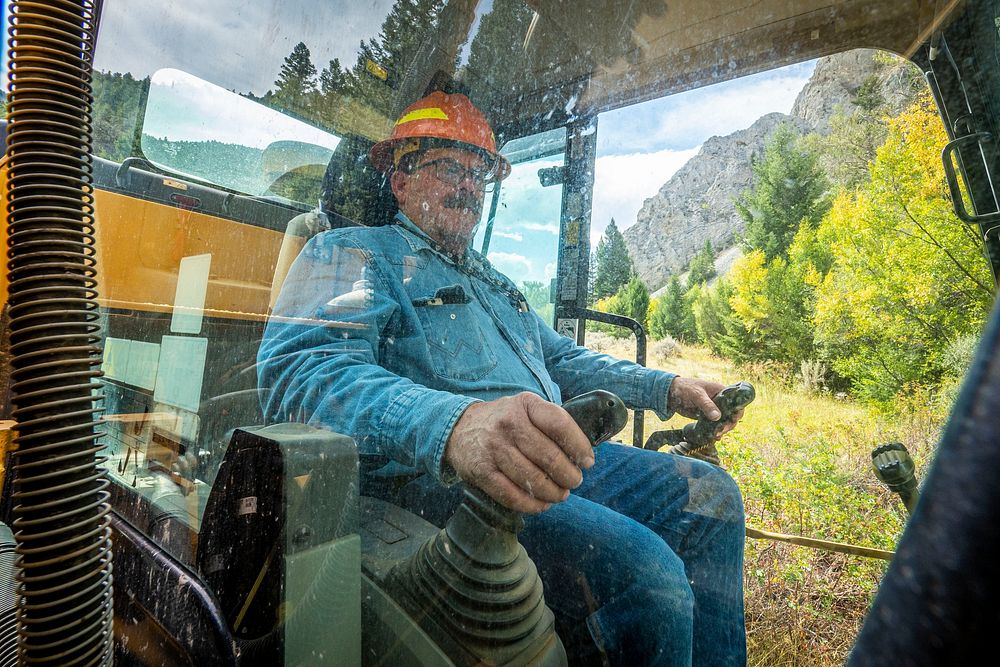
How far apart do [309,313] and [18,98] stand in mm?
492

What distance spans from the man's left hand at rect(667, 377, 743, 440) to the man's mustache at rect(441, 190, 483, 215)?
1.81 ft

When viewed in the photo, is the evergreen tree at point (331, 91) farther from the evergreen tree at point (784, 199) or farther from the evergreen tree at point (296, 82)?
the evergreen tree at point (784, 199)

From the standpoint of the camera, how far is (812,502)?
2.63ft

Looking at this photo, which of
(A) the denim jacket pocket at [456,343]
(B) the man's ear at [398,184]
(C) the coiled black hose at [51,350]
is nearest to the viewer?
(C) the coiled black hose at [51,350]

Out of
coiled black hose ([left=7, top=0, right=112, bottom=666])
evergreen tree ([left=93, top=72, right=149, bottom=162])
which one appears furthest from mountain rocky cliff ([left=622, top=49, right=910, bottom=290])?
evergreen tree ([left=93, top=72, right=149, bottom=162])

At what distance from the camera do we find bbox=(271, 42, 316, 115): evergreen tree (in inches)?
40.1

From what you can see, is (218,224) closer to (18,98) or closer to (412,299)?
(412,299)

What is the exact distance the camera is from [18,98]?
1.94 ft

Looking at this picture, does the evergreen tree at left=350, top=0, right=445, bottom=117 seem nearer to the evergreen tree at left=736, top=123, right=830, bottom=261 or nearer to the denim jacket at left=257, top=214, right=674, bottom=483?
the denim jacket at left=257, top=214, right=674, bottom=483

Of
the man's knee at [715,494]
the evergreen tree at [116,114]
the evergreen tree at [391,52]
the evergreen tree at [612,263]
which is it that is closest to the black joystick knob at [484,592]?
the evergreen tree at [612,263]

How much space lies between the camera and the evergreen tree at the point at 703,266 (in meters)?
0.82

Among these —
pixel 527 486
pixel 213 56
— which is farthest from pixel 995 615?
pixel 213 56

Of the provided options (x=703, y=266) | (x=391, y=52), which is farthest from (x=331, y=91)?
(x=703, y=266)

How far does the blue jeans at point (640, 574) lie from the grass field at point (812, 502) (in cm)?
6
